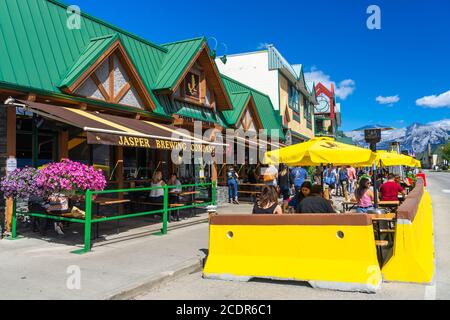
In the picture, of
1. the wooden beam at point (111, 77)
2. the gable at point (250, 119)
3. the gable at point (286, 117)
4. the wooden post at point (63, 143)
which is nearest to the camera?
the wooden post at point (63, 143)

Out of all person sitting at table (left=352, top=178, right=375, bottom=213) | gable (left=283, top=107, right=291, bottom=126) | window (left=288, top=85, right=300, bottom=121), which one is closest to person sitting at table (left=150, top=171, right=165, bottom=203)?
person sitting at table (left=352, top=178, right=375, bottom=213)

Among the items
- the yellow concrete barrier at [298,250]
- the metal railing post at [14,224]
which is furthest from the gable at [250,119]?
the yellow concrete barrier at [298,250]

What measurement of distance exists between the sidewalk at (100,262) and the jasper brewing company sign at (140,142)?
203cm

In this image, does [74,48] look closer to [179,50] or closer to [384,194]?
[179,50]

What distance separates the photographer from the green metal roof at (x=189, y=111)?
12891mm

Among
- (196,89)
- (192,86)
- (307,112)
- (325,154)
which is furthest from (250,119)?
(307,112)

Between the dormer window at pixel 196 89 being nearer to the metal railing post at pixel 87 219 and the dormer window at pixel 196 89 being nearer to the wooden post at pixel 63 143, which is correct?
the wooden post at pixel 63 143

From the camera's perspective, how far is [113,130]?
836 cm

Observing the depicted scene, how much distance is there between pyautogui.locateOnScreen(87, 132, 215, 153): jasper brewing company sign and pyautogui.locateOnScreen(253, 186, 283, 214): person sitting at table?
133 inches

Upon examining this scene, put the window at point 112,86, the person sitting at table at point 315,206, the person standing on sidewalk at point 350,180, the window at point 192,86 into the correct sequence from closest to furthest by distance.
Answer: the person sitting at table at point 315,206 < the window at point 112,86 < the window at point 192,86 < the person standing on sidewalk at point 350,180

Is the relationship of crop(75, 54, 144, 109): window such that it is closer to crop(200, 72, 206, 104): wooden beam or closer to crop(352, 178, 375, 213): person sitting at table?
crop(200, 72, 206, 104): wooden beam

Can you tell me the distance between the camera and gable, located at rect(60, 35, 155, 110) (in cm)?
943

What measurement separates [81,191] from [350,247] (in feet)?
16.3

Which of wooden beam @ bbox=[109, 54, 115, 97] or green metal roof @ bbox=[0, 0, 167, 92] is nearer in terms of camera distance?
green metal roof @ bbox=[0, 0, 167, 92]
